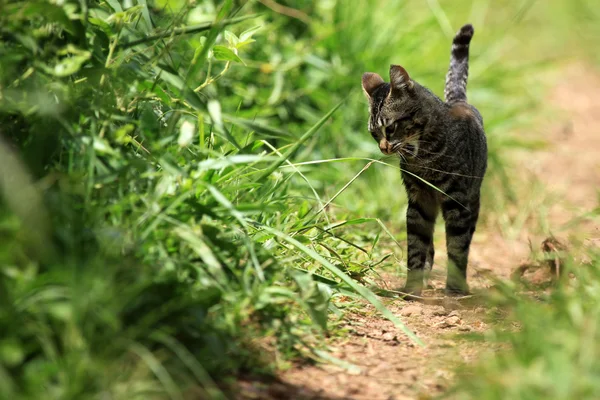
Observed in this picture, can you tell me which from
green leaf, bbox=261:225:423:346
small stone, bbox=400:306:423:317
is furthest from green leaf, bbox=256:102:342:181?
small stone, bbox=400:306:423:317

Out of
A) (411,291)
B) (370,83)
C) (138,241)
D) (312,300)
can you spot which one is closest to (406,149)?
(370,83)

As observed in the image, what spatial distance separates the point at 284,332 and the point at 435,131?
154 cm

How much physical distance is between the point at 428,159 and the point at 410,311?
2.69 ft

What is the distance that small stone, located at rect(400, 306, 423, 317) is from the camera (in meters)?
3.32

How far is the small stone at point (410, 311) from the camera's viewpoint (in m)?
3.32

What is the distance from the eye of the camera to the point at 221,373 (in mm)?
2432

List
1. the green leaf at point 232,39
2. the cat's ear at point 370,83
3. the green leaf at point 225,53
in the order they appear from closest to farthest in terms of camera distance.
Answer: the green leaf at point 225,53, the green leaf at point 232,39, the cat's ear at point 370,83

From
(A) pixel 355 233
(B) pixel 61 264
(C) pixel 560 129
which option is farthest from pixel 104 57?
(C) pixel 560 129

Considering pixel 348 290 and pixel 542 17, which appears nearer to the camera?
pixel 348 290

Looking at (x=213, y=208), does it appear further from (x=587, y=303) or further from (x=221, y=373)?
(x=587, y=303)

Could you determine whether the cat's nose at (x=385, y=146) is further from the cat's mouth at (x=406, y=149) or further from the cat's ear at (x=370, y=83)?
the cat's ear at (x=370, y=83)

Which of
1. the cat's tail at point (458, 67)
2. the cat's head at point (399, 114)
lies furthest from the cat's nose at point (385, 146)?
the cat's tail at point (458, 67)

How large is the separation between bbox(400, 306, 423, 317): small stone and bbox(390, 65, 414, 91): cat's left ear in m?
1.08

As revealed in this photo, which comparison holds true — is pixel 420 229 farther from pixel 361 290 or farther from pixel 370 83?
pixel 361 290
